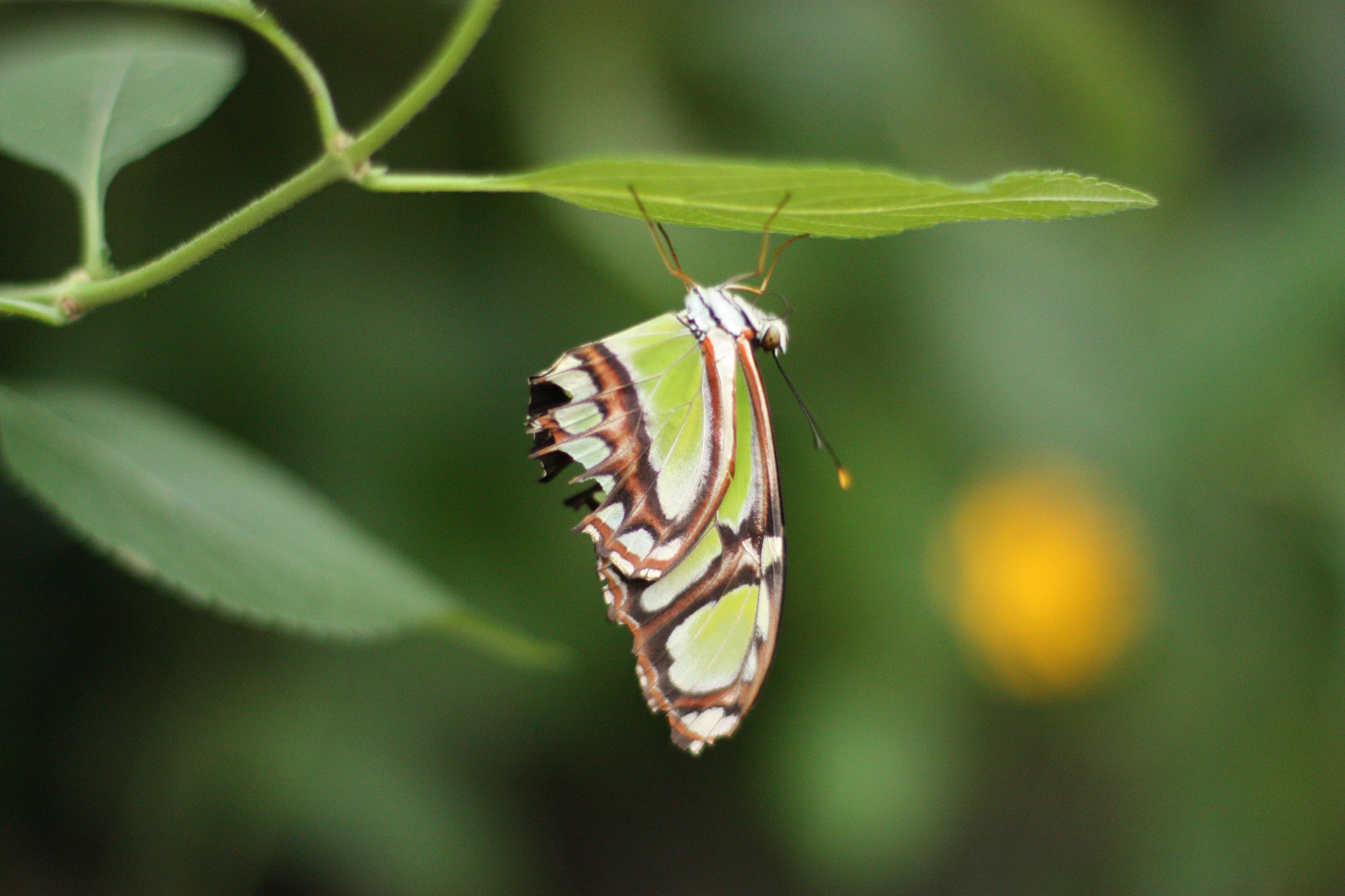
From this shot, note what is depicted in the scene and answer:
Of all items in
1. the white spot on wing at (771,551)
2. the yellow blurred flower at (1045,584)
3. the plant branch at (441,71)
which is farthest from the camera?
the yellow blurred flower at (1045,584)

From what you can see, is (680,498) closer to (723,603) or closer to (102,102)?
(723,603)

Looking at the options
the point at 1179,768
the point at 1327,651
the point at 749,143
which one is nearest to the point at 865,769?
the point at 1179,768

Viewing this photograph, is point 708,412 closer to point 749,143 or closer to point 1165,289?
point 749,143

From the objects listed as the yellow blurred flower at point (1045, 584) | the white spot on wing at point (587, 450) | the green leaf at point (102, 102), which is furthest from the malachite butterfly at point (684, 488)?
the yellow blurred flower at point (1045, 584)

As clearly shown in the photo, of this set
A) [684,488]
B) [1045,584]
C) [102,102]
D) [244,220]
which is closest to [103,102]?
[102,102]

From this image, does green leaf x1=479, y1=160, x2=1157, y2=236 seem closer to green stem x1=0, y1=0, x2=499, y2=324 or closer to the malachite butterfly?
green stem x1=0, y1=0, x2=499, y2=324

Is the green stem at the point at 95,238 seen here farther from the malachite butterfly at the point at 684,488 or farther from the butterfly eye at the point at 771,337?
the butterfly eye at the point at 771,337
